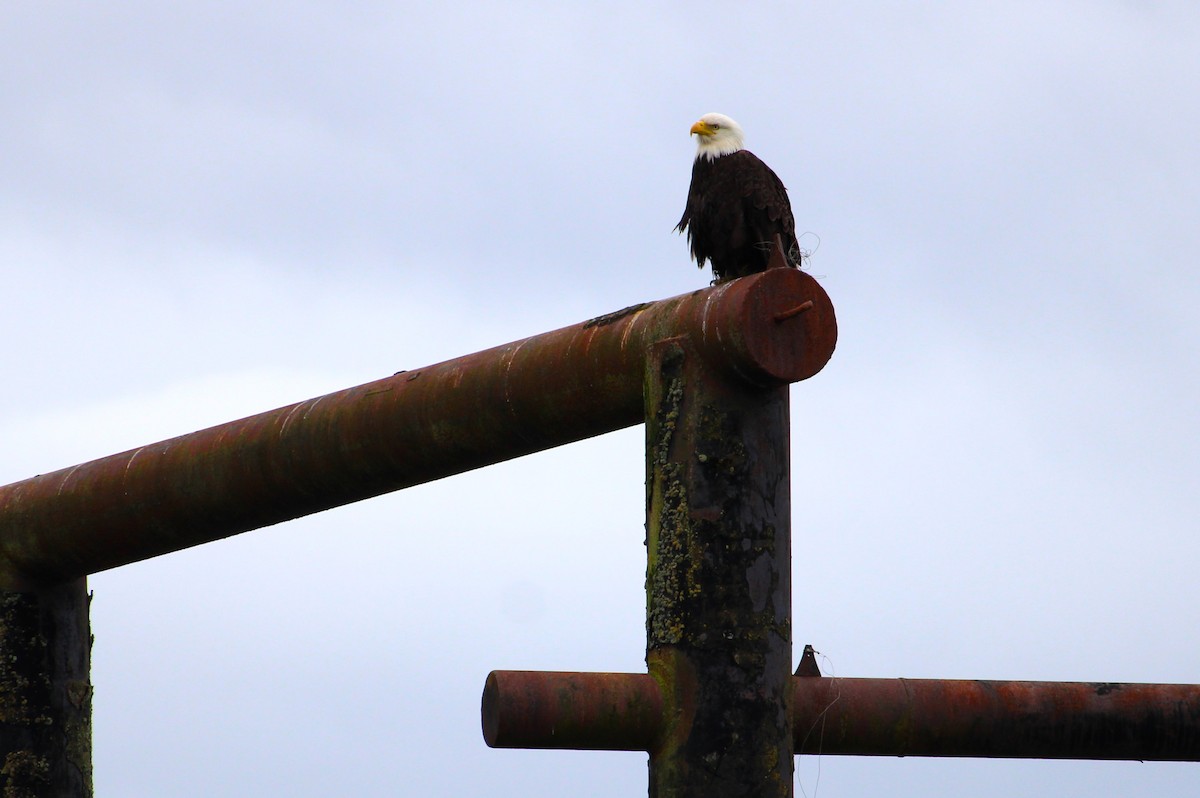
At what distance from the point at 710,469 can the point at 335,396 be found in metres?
1.67

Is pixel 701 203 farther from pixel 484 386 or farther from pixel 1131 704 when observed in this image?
pixel 1131 704

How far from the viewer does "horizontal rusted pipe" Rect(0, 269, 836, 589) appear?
3.97 metres

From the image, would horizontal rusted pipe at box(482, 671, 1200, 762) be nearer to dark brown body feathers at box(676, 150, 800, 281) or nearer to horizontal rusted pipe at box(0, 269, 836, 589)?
horizontal rusted pipe at box(0, 269, 836, 589)

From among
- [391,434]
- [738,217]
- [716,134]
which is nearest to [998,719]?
[391,434]

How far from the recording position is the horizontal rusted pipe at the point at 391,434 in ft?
13.0

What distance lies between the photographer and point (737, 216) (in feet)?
22.1

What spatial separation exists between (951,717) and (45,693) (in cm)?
344

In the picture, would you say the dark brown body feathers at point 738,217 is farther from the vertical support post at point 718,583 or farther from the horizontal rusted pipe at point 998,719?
the vertical support post at point 718,583

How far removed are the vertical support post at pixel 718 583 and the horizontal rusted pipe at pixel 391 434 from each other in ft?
0.43

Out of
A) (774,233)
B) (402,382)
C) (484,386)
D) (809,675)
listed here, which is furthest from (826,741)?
(774,233)

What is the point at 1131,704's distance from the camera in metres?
4.57

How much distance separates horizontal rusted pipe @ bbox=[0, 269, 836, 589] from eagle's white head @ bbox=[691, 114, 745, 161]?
10.4 feet

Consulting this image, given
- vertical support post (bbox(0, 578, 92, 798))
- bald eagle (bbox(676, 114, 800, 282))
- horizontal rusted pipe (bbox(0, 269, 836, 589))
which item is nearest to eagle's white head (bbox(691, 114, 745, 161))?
bald eagle (bbox(676, 114, 800, 282))

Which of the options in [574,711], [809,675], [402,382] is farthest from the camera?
[402,382]
